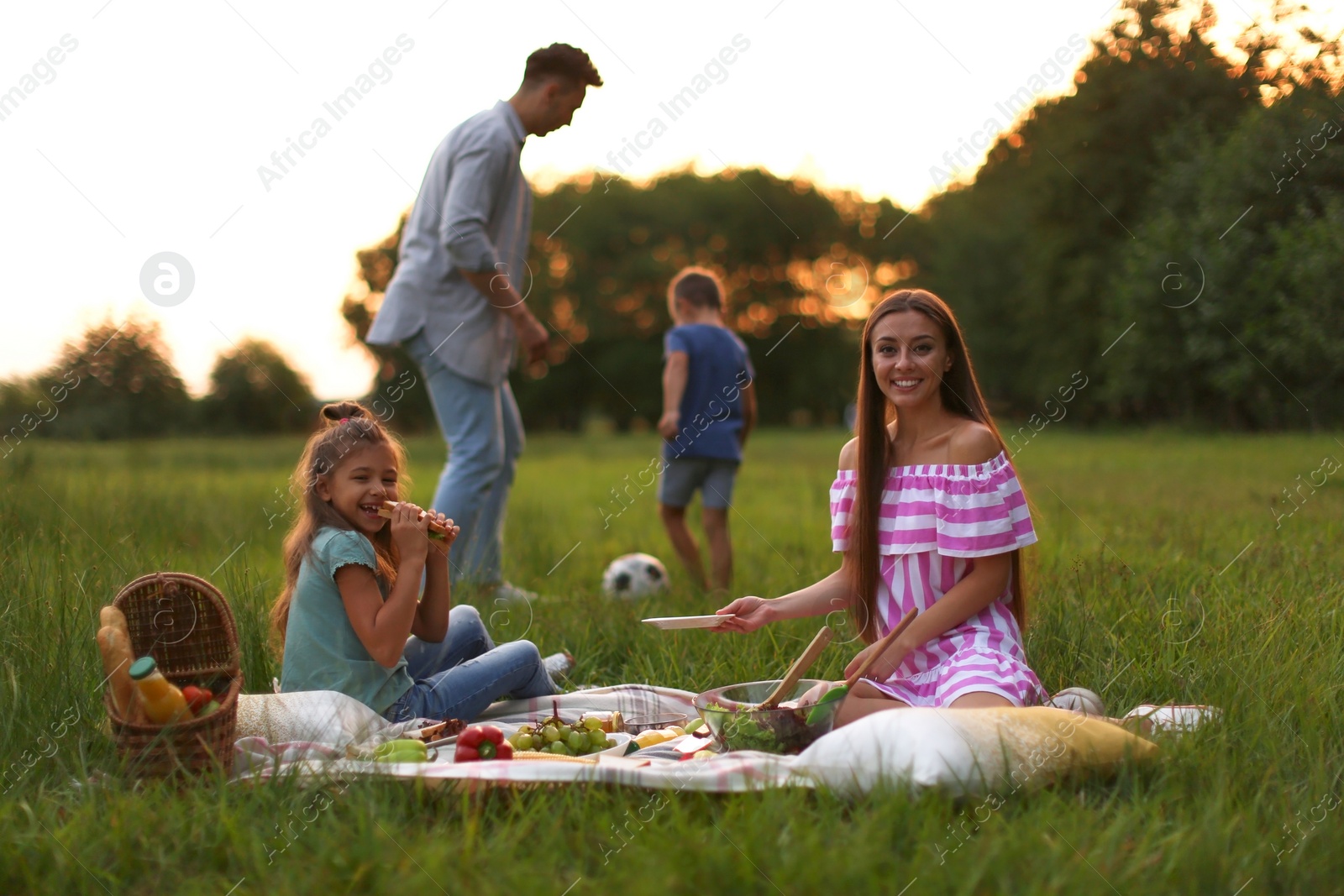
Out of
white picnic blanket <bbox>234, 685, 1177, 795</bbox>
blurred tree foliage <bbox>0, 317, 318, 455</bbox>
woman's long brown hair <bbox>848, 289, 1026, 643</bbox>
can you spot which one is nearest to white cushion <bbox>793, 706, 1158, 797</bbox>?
white picnic blanket <bbox>234, 685, 1177, 795</bbox>

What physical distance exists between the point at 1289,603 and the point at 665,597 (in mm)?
2588

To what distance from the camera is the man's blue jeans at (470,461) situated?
4.97 metres

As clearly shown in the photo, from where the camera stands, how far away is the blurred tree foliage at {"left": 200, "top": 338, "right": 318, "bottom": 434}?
23906 millimetres

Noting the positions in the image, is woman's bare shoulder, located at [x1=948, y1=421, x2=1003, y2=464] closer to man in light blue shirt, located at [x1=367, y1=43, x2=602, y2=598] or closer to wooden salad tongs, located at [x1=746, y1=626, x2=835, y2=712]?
wooden salad tongs, located at [x1=746, y1=626, x2=835, y2=712]

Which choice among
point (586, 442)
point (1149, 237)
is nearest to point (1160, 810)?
point (1149, 237)

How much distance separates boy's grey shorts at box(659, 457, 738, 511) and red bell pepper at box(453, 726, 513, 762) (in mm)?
3194

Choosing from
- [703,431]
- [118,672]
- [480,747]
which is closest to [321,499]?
[118,672]

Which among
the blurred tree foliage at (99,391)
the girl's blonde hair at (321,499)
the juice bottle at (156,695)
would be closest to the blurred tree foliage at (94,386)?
the blurred tree foliage at (99,391)

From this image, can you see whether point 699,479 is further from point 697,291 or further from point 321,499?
point 321,499

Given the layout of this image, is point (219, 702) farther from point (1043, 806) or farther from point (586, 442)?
point (586, 442)

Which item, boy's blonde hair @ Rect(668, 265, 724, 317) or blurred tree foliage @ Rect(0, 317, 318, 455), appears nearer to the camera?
boy's blonde hair @ Rect(668, 265, 724, 317)

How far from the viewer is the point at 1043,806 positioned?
2334mm

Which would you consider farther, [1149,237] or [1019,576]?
[1149,237]

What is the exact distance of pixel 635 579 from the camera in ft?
17.9
